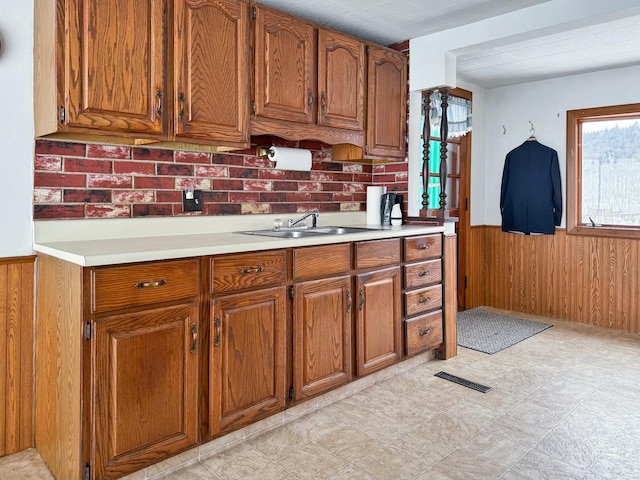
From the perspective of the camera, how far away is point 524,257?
481cm

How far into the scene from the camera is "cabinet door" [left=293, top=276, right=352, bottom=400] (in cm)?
239

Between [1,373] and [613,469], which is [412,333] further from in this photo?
[1,373]

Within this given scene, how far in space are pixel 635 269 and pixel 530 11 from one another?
252 centimetres

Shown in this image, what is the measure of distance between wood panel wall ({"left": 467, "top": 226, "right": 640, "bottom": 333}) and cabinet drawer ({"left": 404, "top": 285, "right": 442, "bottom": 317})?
181 centimetres

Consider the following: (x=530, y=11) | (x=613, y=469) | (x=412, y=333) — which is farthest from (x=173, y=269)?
(x=530, y=11)

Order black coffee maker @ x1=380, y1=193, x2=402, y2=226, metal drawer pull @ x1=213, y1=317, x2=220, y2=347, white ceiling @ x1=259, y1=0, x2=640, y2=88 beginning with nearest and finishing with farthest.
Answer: metal drawer pull @ x1=213, y1=317, x2=220, y2=347 → white ceiling @ x1=259, y1=0, x2=640, y2=88 → black coffee maker @ x1=380, y1=193, x2=402, y2=226

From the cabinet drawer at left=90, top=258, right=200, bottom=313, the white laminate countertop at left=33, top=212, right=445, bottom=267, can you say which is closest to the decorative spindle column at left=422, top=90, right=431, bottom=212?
the white laminate countertop at left=33, top=212, right=445, bottom=267

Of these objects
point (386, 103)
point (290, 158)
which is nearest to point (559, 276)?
point (386, 103)

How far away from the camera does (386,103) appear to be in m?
3.32

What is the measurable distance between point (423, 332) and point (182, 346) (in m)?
1.77

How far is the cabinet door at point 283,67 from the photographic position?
256 centimetres

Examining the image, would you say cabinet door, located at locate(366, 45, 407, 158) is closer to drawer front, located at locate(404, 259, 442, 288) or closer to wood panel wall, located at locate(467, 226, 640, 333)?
drawer front, located at locate(404, 259, 442, 288)

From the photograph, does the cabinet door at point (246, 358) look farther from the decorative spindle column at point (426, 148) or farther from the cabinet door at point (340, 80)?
the decorative spindle column at point (426, 148)

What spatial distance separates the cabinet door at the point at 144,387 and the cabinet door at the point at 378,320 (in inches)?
41.6
